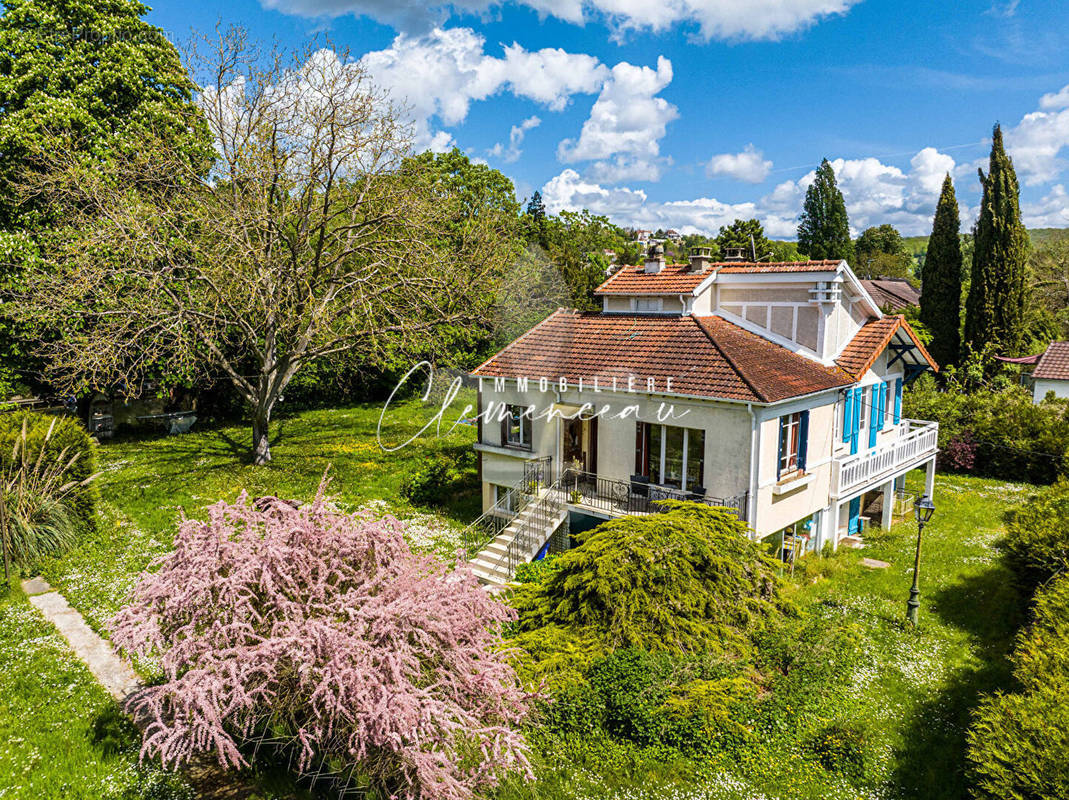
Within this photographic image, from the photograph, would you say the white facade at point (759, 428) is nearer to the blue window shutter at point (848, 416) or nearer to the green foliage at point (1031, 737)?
the blue window shutter at point (848, 416)

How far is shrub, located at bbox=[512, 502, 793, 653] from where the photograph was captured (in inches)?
429

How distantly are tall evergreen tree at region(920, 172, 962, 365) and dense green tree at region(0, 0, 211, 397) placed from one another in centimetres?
3879

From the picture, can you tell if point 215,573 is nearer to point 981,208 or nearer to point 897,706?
point 897,706

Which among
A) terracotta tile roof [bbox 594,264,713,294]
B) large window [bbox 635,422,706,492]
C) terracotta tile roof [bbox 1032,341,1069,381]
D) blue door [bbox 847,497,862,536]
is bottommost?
blue door [bbox 847,497,862,536]

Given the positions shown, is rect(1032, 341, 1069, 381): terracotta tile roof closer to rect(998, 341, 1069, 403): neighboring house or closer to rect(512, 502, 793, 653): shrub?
rect(998, 341, 1069, 403): neighboring house

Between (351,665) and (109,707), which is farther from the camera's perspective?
(109,707)

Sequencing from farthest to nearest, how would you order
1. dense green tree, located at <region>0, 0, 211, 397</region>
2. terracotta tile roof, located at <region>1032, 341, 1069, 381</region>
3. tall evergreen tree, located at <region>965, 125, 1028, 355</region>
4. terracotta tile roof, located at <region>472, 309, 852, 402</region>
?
tall evergreen tree, located at <region>965, 125, 1028, 355</region> < terracotta tile roof, located at <region>1032, 341, 1069, 381</region> < dense green tree, located at <region>0, 0, 211, 397</region> < terracotta tile roof, located at <region>472, 309, 852, 402</region>

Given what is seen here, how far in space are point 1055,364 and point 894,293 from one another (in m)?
37.9

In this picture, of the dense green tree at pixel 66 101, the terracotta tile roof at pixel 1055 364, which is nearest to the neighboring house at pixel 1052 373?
the terracotta tile roof at pixel 1055 364

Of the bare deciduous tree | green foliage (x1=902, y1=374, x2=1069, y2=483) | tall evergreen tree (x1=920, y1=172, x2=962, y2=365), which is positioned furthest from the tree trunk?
tall evergreen tree (x1=920, y1=172, x2=962, y2=365)

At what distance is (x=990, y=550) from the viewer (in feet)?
61.3

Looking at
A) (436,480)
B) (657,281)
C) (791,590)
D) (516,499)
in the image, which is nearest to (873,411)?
(657,281)

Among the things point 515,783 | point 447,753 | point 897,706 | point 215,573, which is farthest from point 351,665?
point 897,706

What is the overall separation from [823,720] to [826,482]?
9061 mm
